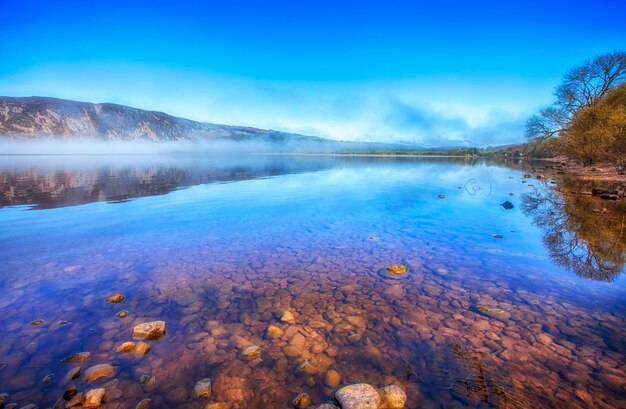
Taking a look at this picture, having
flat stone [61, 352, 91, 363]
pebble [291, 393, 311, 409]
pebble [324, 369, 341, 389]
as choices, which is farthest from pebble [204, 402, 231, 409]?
flat stone [61, 352, 91, 363]

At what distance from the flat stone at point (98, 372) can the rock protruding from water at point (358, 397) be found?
12.4 ft

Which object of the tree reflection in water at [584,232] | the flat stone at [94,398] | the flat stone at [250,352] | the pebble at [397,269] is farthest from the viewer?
the tree reflection in water at [584,232]

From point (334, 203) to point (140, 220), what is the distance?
12.8 metres

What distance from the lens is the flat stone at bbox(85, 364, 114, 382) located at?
4.75m

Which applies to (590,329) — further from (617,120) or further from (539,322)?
(617,120)

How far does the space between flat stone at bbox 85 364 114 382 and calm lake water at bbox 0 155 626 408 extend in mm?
117

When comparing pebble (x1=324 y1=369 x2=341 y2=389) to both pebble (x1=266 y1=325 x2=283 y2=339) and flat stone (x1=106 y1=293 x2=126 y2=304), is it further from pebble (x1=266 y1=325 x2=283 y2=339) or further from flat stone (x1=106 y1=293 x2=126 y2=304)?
flat stone (x1=106 y1=293 x2=126 y2=304)

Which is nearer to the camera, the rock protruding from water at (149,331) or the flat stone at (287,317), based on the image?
the rock protruding from water at (149,331)

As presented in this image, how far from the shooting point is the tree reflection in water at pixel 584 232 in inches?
392

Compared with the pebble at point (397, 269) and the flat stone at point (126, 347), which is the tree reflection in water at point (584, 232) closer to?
the pebble at point (397, 269)

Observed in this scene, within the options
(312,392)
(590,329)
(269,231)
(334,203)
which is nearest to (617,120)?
(334,203)

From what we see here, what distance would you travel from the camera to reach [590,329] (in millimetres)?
6273

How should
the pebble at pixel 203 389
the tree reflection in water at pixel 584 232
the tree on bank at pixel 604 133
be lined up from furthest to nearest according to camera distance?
the tree on bank at pixel 604 133
the tree reflection in water at pixel 584 232
the pebble at pixel 203 389

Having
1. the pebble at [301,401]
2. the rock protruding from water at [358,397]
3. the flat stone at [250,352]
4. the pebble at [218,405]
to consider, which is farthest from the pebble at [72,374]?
the rock protruding from water at [358,397]
